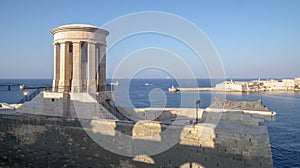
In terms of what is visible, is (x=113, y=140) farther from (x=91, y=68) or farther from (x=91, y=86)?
(x=91, y=68)

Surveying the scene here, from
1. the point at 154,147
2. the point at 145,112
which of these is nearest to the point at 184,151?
the point at 154,147

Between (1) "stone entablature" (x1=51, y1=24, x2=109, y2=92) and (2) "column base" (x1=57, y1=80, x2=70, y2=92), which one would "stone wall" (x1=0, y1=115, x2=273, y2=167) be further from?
(1) "stone entablature" (x1=51, y1=24, x2=109, y2=92)

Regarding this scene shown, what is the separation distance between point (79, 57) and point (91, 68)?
955 millimetres

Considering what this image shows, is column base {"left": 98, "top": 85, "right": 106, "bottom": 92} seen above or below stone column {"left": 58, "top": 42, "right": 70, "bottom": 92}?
below

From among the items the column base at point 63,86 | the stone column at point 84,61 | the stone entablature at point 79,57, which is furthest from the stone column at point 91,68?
the column base at point 63,86

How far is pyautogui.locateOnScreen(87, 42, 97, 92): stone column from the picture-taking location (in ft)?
46.0

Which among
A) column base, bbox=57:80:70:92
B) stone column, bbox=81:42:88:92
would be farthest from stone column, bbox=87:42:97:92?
column base, bbox=57:80:70:92

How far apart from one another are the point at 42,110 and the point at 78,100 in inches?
88.0

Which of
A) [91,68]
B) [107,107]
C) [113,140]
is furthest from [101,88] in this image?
[113,140]

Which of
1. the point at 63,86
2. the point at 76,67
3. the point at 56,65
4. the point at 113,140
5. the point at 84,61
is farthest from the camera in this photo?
the point at 84,61

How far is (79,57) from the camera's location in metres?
13.8

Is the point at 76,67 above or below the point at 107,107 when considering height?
above

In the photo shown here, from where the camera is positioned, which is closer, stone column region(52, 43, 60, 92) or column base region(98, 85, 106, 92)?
stone column region(52, 43, 60, 92)

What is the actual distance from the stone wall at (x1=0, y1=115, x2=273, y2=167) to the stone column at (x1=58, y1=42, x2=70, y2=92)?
97.9 inches
